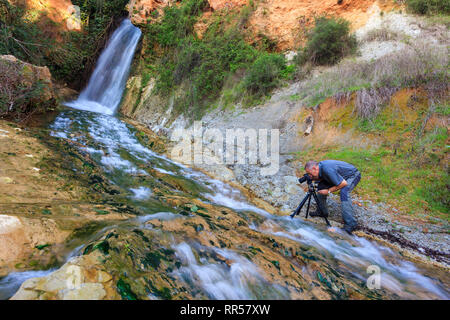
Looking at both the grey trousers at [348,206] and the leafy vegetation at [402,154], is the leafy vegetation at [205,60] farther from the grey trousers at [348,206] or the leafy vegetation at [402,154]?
the grey trousers at [348,206]

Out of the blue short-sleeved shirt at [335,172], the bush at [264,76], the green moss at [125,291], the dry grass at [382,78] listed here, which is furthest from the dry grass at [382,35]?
the green moss at [125,291]

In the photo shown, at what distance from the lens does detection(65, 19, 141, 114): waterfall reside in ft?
47.4

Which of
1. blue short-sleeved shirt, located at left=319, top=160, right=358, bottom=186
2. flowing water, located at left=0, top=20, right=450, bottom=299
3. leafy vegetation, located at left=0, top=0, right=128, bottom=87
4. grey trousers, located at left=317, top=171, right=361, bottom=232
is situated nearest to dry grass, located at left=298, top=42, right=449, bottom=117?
blue short-sleeved shirt, located at left=319, top=160, right=358, bottom=186

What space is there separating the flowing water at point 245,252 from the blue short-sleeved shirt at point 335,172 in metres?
0.88

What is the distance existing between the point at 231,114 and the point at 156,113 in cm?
512

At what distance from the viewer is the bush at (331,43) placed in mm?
8758

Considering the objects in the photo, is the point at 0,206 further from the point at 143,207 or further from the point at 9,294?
the point at 143,207

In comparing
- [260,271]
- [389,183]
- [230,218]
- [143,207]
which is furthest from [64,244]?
[389,183]

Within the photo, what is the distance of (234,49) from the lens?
35.2 ft

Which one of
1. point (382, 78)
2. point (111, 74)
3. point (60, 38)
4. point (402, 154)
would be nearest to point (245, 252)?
point (402, 154)

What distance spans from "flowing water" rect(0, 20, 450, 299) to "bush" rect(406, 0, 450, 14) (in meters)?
10.3

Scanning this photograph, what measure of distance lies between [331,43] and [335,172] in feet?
24.8

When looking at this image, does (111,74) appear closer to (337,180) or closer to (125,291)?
(337,180)

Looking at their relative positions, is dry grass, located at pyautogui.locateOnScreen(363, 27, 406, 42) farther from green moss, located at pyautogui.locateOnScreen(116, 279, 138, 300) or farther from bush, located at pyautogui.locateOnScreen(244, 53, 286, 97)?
green moss, located at pyautogui.locateOnScreen(116, 279, 138, 300)
